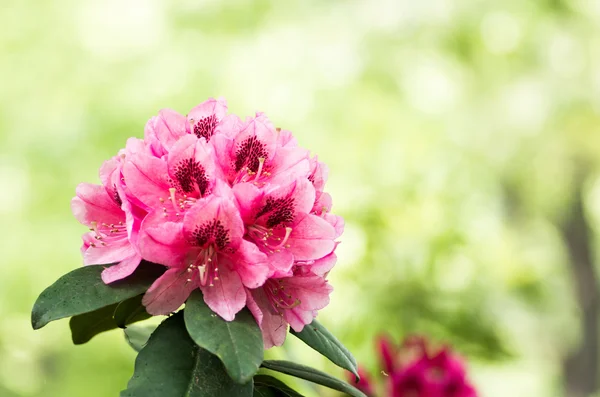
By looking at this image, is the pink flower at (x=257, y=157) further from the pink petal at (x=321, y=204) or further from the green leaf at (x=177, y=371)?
the green leaf at (x=177, y=371)

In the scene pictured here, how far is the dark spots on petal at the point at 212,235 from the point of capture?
1.85 feet

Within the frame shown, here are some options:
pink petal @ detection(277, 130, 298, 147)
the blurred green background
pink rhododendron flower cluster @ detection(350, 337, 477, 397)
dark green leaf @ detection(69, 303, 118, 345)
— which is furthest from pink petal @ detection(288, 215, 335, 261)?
the blurred green background

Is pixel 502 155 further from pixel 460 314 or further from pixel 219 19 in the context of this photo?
pixel 460 314

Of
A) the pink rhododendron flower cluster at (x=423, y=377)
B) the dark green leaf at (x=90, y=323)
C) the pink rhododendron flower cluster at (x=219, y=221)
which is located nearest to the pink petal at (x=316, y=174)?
the pink rhododendron flower cluster at (x=219, y=221)

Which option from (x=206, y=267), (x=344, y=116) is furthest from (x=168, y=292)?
(x=344, y=116)

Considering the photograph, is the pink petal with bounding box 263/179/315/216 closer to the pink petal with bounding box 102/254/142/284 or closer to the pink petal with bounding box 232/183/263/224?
the pink petal with bounding box 232/183/263/224

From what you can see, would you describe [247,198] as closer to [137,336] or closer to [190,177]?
[190,177]

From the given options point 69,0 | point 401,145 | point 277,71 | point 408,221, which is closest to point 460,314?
point 408,221

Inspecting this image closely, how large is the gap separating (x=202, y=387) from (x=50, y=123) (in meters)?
2.65

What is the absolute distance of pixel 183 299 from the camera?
588 mm

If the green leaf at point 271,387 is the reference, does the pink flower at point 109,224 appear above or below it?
above

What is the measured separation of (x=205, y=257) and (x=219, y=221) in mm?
38

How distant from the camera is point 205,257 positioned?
1.91 feet

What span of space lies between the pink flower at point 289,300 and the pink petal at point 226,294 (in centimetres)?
3
